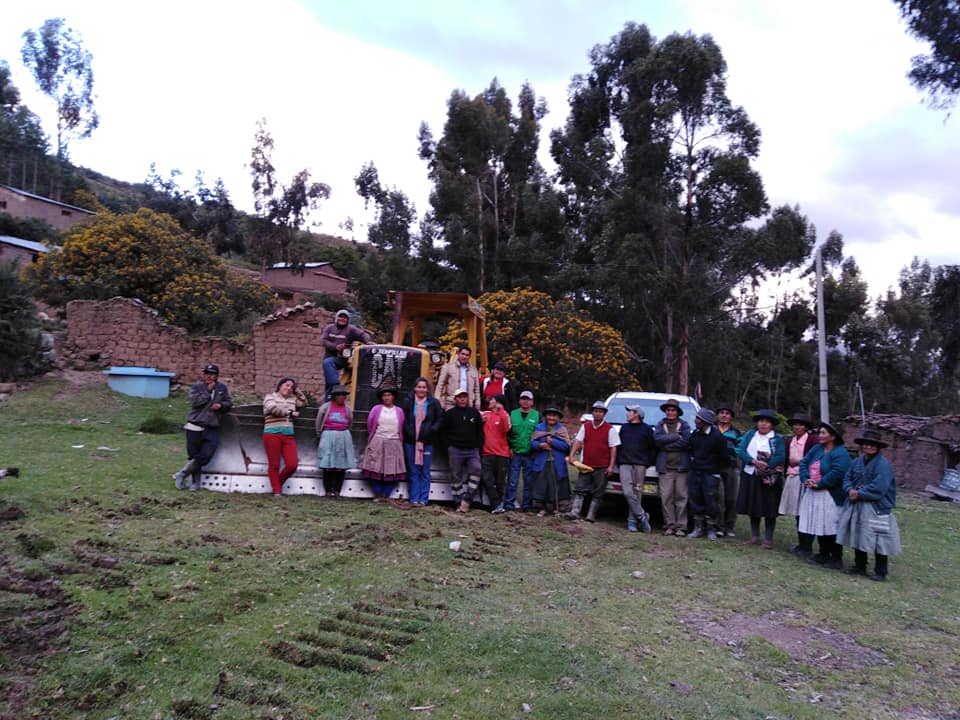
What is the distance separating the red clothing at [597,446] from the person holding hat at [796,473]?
87.4 inches

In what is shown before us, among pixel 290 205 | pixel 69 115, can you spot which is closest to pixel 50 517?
pixel 290 205

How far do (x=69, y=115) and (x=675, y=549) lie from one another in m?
62.8

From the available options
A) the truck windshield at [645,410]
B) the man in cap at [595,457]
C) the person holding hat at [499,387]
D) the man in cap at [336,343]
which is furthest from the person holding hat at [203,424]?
the truck windshield at [645,410]

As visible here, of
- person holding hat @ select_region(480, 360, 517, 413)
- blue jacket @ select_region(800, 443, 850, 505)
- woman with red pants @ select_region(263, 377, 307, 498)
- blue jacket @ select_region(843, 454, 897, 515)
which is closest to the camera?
blue jacket @ select_region(843, 454, 897, 515)

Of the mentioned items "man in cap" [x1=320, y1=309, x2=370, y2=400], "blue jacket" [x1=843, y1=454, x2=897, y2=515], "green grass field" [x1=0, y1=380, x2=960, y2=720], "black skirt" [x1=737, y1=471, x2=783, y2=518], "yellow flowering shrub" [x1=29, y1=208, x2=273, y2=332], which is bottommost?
"green grass field" [x1=0, y1=380, x2=960, y2=720]

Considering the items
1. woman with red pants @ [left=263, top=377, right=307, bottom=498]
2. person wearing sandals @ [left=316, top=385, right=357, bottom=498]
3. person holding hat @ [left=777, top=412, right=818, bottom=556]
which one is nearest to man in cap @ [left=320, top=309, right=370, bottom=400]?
person wearing sandals @ [left=316, top=385, right=357, bottom=498]

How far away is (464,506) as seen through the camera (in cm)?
1033

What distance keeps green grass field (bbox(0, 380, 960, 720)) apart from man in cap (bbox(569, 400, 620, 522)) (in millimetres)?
956

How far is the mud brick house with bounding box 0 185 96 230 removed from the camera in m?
48.2

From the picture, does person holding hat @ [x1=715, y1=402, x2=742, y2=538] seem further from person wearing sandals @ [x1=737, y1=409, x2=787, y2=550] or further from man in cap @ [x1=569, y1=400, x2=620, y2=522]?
man in cap @ [x1=569, y1=400, x2=620, y2=522]

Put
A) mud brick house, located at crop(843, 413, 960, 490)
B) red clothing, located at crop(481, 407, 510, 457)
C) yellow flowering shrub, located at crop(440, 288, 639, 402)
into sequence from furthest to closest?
yellow flowering shrub, located at crop(440, 288, 639, 402) → mud brick house, located at crop(843, 413, 960, 490) → red clothing, located at crop(481, 407, 510, 457)

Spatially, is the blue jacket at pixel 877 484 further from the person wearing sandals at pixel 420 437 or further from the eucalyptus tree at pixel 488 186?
the eucalyptus tree at pixel 488 186

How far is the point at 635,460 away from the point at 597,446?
56cm

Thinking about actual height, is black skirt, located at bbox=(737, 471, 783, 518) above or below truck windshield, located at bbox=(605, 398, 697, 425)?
below
